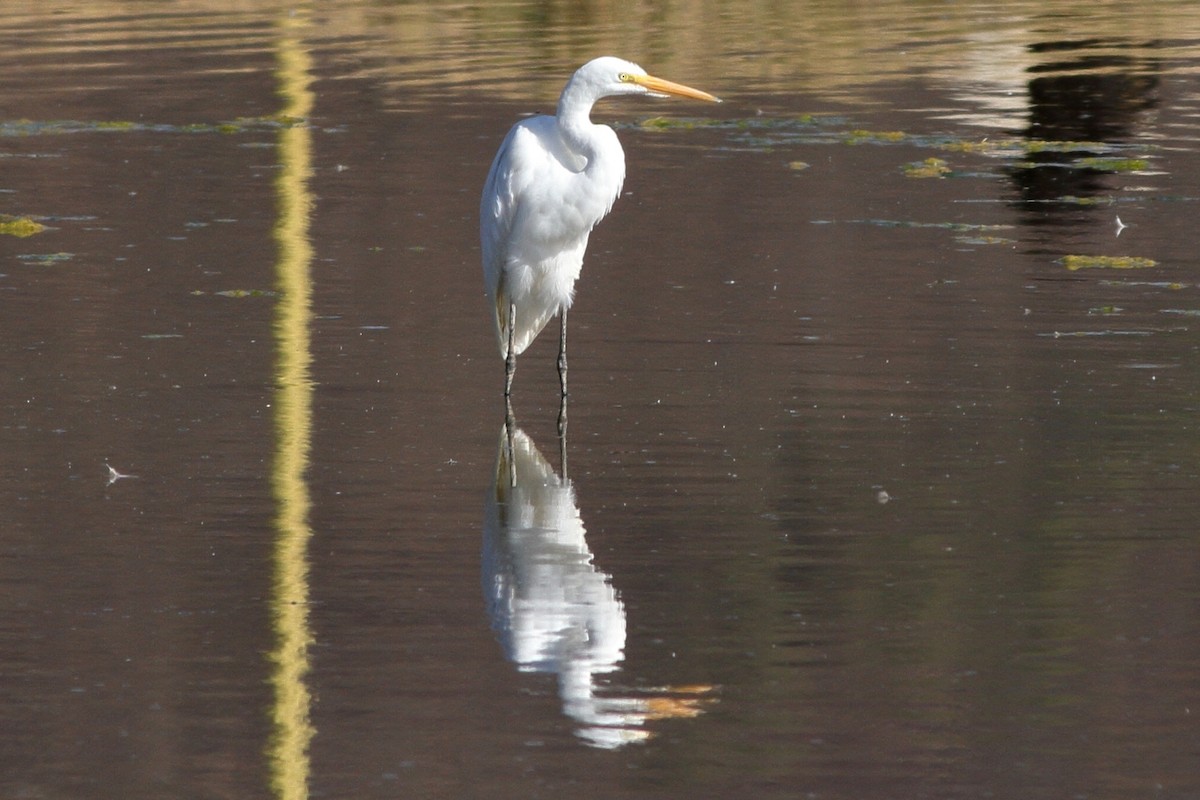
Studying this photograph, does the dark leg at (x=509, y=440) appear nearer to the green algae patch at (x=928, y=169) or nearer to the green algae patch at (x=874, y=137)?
the green algae patch at (x=928, y=169)

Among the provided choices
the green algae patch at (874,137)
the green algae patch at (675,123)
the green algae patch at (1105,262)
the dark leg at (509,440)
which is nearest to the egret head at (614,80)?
the dark leg at (509,440)

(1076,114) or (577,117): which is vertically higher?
(577,117)

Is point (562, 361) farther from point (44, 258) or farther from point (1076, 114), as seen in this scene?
point (1076, 114)

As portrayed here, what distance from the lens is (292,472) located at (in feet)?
31.4

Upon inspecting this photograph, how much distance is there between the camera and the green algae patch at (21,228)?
50.4 ft

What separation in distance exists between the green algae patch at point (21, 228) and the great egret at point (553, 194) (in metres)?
5.23

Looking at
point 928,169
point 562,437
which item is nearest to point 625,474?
point 562,437

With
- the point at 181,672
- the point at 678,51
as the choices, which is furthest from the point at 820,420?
the point at 678,51

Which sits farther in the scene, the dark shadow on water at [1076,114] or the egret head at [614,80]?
the dark shadow on water at [1076,114]

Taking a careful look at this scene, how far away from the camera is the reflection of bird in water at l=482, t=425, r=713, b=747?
6723mm

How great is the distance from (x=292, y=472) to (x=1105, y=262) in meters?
6.29

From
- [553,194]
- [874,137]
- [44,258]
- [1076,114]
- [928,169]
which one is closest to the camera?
[553,194]

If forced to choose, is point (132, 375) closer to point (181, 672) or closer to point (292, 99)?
point (181, 672)

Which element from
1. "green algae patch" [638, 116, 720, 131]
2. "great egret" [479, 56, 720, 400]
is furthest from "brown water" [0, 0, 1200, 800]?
"great egret" [479, 56, 720, 400]
